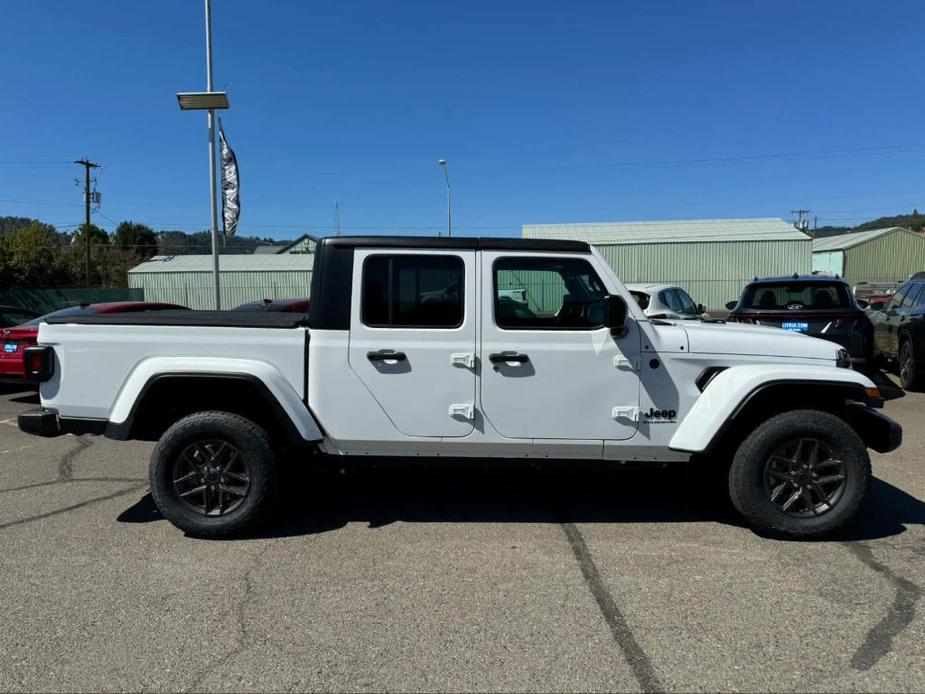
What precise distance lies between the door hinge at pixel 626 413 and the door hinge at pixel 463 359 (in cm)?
95

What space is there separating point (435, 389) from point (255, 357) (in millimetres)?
1181

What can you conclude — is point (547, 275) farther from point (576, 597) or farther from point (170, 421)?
point (170, 421)

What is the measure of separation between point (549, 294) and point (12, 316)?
36.2 ft

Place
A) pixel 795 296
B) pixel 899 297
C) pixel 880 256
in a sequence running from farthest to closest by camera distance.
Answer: pixel 880 256 < pixel 899 297 < pixel 795 296

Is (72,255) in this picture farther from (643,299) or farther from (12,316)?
(643,299)

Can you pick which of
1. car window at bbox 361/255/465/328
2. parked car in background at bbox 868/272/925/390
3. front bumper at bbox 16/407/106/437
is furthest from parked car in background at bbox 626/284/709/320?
front bumper at bbox 16/407/106/437

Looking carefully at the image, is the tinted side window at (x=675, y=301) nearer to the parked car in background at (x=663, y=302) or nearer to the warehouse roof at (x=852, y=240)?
the parked car in background at (x=663, y=302)

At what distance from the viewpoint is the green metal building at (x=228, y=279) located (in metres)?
36.6

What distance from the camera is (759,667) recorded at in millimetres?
2846

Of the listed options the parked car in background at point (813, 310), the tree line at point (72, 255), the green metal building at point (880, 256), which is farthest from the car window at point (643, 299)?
the green metal building at point (880, 256)

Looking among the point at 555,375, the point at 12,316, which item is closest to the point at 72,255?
the point at 12,316

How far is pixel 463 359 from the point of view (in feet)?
13.6

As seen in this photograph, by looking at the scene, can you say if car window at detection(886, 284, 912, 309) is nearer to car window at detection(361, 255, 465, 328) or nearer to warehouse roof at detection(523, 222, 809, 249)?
car window at detection(361, 255, 465, 328)

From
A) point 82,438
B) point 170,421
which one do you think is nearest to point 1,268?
point 82,438
